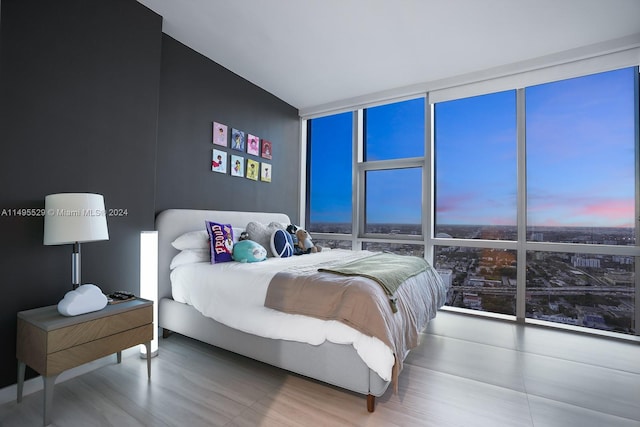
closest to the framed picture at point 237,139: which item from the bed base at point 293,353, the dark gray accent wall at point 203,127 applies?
the dark gray accent wall at point 203,127

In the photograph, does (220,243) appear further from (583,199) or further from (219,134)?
(583,199)

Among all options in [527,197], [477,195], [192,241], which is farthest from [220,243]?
[527,197]

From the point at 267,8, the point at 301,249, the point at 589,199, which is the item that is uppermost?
the point at 267,8

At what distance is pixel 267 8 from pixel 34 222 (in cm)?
228

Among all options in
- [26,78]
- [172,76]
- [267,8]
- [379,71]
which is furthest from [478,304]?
[26,78]

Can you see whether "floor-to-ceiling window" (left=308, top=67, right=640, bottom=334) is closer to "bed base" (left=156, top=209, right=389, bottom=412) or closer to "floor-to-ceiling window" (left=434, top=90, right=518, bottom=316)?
"floor-to-ceiling window" (left=434, top=90, right=518, bottom=316)

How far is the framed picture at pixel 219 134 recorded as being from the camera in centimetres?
336

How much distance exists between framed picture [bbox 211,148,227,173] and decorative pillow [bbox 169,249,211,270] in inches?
41.9

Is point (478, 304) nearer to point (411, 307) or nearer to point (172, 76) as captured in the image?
point (411, 307)

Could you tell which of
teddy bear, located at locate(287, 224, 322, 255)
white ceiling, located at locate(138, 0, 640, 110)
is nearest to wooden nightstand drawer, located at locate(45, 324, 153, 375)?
teddy bear, located at locate(287, 224, 322, 255)

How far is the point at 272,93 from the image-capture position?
13.9ft

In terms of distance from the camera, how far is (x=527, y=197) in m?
3.37

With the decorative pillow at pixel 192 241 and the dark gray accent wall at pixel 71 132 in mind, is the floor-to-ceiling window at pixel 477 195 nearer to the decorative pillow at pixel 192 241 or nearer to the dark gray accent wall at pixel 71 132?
Answer: the decorative pillow at pixel 192 241

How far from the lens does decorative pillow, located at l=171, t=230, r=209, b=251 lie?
8.70 ft
